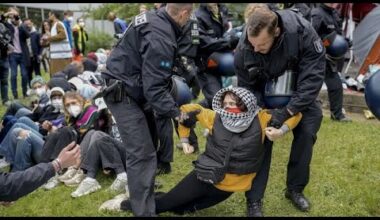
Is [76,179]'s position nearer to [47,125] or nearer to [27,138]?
[27,138]

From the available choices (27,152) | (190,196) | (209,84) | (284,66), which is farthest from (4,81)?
(284,66)

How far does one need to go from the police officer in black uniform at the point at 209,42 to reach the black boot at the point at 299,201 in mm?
1950

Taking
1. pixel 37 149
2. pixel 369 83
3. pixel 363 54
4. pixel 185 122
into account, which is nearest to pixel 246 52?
pixel 185 122

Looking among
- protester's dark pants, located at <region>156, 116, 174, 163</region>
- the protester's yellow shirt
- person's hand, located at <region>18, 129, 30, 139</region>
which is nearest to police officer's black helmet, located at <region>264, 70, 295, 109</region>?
the protester's yellow shirt

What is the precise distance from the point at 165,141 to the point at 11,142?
1756 millimetres

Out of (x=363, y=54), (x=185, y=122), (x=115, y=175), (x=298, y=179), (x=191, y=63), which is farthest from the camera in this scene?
(x=363, y=54)

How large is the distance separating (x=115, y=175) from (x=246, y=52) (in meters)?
2.12

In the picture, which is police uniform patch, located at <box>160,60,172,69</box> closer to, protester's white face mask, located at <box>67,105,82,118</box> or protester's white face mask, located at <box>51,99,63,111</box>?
protester's white face mask, located at <box>67,105,82,118</box>

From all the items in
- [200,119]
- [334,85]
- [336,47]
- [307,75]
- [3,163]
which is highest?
[307,75]

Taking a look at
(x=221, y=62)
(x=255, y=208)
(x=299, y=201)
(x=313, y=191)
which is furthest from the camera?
(x=221, y=62)

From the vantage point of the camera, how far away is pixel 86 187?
4539 millimetres

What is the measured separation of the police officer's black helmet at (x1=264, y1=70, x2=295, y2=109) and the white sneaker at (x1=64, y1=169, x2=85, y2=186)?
7.13 feet

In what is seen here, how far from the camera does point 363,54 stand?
870 cm

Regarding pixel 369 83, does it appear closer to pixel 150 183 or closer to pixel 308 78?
pixel 308 78
